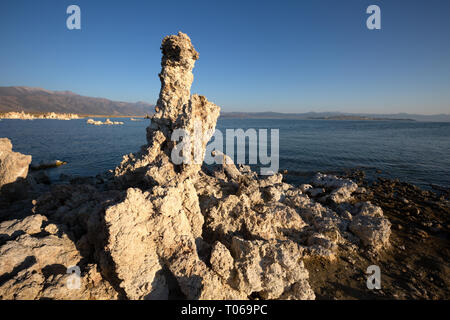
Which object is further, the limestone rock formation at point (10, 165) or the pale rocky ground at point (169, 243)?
the limestone rock formation at point (10, 165)

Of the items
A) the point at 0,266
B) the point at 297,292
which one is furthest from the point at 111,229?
the point at 297,292

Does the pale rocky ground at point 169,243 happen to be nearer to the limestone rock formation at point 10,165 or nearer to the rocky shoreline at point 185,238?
the rocky shoreline at point 185,238

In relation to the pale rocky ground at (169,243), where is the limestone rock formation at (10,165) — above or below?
above

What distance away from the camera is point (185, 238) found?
516 cm

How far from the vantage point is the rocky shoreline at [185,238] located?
4.46m

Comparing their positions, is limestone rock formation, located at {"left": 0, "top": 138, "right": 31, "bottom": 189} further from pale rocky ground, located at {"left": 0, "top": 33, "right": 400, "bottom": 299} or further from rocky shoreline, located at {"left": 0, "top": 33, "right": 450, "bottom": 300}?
pale rocky ground, located at {"left": 0, "top": 33, "right": 400, "bottom": 299}

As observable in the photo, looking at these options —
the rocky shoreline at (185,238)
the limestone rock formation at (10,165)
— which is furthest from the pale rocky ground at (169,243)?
the limestone rock formation at (10,165)

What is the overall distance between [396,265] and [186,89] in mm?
12934

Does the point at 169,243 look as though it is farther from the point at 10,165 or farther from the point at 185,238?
the point at 10,165

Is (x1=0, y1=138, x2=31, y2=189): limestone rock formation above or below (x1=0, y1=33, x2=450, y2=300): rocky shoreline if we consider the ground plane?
above

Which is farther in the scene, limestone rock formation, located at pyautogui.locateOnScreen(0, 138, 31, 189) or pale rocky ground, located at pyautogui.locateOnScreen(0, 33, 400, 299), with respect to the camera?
limestone rock formation, located at pyautogui.locateOnScreen(0, 138, 31, 189)

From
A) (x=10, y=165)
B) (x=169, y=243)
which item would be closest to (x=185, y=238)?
(x=169, y=243)

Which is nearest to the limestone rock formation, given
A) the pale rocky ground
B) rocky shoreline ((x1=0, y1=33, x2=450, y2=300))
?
rocky shoreline ((x1=0, y1=33, x2=450, y2=300))

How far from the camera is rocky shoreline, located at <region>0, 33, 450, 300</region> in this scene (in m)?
4.46
